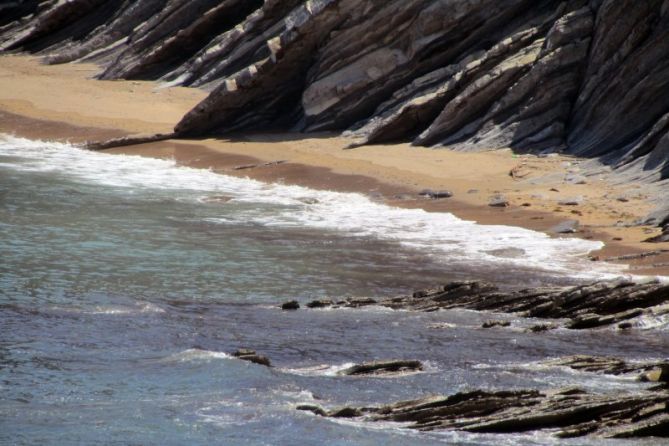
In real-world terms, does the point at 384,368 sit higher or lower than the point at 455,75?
lower

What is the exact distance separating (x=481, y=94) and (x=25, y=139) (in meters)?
13.3

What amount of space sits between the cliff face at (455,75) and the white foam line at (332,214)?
3.90m

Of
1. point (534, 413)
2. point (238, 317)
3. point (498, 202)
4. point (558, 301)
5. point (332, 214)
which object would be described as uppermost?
point (498, 202)

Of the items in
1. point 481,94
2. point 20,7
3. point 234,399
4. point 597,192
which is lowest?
point 234,399

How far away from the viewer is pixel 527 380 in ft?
34.5

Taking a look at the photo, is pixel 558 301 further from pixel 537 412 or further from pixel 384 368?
pixel 537 412

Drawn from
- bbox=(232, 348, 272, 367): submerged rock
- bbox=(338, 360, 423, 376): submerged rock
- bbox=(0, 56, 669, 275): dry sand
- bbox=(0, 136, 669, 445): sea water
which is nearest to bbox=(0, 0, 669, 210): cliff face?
bbox=(0, 56, 669, 275): dry sand

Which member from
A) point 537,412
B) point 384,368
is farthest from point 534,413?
point 384,368

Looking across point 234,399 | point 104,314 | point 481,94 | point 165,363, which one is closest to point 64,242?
point 104,314

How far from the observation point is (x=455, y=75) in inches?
1133

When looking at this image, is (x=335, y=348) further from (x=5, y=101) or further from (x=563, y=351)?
(x=5, y=101)

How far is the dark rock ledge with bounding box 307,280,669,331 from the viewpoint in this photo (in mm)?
12969

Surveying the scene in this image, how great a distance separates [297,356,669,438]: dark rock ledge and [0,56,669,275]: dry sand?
23.6 ft

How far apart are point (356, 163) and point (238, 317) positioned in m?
13.5
